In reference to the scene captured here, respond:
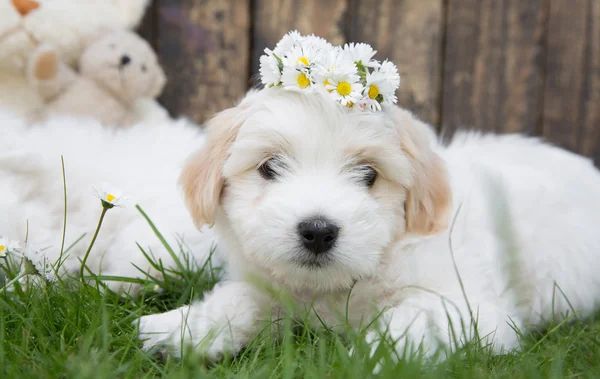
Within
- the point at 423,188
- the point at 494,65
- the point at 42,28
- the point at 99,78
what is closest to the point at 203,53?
the point at 99,78

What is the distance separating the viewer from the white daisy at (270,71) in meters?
2.42

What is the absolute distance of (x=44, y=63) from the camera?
147 inches

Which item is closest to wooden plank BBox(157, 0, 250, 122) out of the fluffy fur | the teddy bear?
the teddy bear

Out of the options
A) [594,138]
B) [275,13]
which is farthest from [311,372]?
[594,138]

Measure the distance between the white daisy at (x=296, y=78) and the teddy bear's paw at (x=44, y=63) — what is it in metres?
1.96

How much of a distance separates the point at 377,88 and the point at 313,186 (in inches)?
17.8

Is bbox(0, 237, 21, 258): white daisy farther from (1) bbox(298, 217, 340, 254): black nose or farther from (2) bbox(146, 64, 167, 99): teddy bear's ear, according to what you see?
(2) bbox(146, 64, 167, 99): teddy bear's ear

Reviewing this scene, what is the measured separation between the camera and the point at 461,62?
4.45 meters

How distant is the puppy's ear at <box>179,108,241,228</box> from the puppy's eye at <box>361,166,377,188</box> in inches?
20.7

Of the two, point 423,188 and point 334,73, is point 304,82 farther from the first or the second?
point 423,188

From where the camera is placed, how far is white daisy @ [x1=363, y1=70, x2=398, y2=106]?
238 cm

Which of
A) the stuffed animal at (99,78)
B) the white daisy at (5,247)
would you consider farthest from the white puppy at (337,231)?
the stuffed animal at (99,78)

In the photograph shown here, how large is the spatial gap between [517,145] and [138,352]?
2.41 metres

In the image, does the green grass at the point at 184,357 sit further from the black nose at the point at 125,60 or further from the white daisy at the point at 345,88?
the black nose at the point at 125,60
